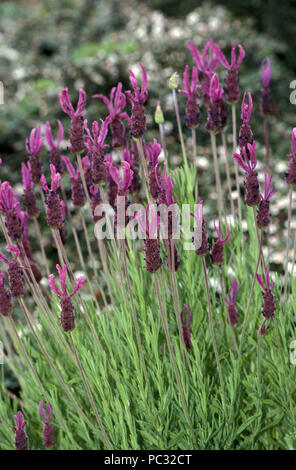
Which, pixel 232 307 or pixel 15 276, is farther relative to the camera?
pixel 232 307

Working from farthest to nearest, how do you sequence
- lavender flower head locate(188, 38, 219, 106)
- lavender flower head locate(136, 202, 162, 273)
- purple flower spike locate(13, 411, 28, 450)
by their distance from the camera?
lavender flower head locate(188, 38, 219, 106), purple flower spike locate(13, 411, 28, 450), lavender flower head locate(136, 202, 162, 273)

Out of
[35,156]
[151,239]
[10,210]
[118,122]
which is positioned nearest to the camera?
[151,239]

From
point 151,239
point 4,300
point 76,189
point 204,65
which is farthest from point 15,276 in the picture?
point 204,65

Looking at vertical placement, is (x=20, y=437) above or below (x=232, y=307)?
below

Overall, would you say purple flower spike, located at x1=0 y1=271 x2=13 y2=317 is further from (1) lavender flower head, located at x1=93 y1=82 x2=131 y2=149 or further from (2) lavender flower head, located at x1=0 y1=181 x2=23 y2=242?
(1) lavender flower head, located at x1=93 y1=82 x2=131 y2=149

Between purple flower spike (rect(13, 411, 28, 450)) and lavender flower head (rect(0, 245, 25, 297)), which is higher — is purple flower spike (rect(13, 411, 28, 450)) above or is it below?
below

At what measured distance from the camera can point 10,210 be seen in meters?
1.22

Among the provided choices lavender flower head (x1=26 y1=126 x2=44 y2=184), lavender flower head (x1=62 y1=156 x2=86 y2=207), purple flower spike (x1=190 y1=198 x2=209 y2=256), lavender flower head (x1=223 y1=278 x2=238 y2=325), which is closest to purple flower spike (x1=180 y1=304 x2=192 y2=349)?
lavender flower head (x1=223 y1=278 x2=238 y2=325)

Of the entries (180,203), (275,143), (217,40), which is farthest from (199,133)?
(180,203)

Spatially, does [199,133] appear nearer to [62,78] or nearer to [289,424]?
[62,78]

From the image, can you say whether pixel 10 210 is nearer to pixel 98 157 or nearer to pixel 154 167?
pixel 98 157

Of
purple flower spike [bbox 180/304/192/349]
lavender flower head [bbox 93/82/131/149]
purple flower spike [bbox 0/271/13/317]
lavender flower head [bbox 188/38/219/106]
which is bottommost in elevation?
purple flower spike [bbox 180/304/192/349]

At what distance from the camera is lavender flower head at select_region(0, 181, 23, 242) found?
119 cm

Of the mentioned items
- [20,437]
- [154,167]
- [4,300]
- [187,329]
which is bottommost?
[20,437]
